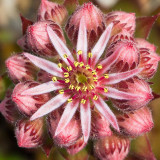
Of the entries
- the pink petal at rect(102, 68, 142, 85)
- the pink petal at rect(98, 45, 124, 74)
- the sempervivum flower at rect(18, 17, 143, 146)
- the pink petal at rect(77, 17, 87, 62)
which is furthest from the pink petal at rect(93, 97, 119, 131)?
the pink petal at rect(77, 17, 87, 62)

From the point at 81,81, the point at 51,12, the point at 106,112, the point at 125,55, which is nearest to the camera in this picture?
the point at 106,112

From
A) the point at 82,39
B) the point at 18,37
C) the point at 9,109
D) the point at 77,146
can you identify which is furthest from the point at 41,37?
the point at 18,37

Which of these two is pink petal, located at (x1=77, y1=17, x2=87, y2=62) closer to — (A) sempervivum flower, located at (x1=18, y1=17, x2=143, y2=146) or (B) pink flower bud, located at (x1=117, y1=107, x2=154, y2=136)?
(A) sempervivum flower, located at (x1=18, y1=17, x2=143, y2=146)

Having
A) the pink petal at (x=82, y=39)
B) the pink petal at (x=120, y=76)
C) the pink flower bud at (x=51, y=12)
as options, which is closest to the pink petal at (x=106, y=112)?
the pink petal at (x=120, y=76)

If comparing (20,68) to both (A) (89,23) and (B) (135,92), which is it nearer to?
(A) (89,23)

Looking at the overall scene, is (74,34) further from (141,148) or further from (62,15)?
(141,148)
